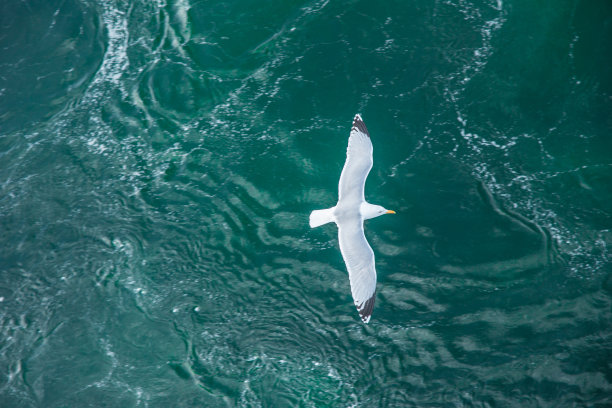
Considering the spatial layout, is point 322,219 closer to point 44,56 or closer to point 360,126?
point 360,126

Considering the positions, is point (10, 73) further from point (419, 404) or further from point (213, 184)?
point (419, 404)

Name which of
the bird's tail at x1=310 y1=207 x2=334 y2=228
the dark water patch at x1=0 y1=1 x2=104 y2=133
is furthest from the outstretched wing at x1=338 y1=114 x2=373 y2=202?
the dark water patch at x1=0 y1=1 x2=104 y2=133

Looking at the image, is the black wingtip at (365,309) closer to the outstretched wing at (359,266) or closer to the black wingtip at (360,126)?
the outstretched wing at (359,266)

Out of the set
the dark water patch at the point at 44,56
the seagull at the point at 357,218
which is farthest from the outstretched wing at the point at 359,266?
→ the dark water patch at the point at 44,56

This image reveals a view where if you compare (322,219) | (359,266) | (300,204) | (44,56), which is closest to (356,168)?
(322,219)

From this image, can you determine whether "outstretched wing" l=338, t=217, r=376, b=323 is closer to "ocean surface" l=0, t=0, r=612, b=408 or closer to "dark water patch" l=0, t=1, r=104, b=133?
"ocean surface" l=0, t=0, r=612, b=408
